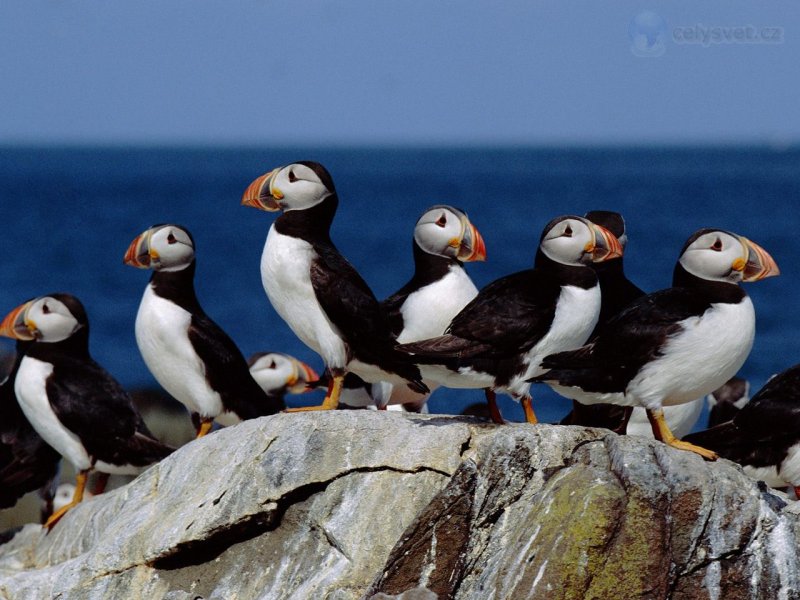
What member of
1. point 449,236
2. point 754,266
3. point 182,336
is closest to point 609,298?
point 449,236

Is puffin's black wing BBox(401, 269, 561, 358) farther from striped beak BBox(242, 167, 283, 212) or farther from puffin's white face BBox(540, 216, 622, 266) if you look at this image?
striped beak BBox(242, 167, 283, 212)

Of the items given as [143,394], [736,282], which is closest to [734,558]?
[736,282]

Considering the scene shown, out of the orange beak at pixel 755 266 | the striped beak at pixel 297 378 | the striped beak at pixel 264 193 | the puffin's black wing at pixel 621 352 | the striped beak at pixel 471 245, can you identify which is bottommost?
the striped beak at pixel 297 378

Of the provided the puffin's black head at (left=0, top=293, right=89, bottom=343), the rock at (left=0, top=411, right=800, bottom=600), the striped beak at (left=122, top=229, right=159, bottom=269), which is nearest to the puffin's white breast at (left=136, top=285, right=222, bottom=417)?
the striped beak at (left=122, top=229, right=159, bottom=269)

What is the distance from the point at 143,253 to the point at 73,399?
3.09 feet

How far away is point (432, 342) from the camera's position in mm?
6988

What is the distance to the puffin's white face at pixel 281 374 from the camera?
33.6 feet

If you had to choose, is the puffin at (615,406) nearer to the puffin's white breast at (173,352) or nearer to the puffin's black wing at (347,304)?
the puffin's black wing at (347,304)

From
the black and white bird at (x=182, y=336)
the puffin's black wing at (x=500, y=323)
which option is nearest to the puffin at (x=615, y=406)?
the puffin's black wing at (x=500, y=323)

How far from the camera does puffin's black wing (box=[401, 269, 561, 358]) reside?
696 centimetres

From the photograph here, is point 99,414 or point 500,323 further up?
point 500,323

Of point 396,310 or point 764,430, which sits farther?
point 396,310

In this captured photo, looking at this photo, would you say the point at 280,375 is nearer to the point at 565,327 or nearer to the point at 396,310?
the point at 396,310

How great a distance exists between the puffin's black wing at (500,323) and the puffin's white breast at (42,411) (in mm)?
2701
